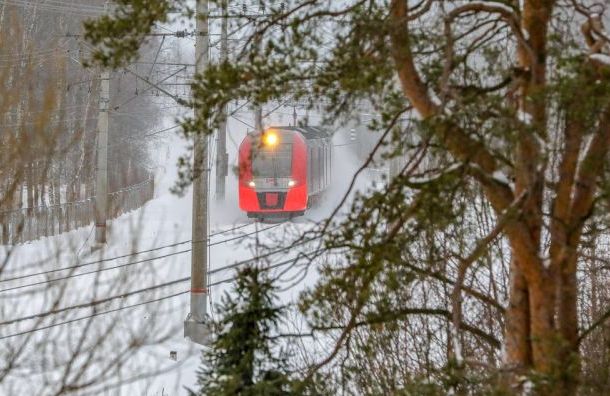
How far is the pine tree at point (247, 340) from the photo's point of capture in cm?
533

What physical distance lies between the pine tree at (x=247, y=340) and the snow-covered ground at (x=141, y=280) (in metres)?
0.24

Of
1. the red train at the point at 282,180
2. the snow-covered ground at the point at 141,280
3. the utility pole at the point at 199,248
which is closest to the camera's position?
the snow-covered ground at the point at 141,280

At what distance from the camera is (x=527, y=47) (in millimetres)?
5301

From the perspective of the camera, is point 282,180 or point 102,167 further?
point 282,180

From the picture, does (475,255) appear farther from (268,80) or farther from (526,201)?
(268,80)

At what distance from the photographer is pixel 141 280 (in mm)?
16438

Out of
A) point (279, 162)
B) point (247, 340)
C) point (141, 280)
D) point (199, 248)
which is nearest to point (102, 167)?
point (141, 280)

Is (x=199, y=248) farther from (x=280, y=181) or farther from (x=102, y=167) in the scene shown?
(x=280, y=181)

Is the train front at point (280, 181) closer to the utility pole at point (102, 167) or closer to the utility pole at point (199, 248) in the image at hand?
the utility pole at point (102, 167)

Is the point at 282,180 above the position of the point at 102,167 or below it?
below

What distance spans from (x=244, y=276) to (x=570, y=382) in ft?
5.73

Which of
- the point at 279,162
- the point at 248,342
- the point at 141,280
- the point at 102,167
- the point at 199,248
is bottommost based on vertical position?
the point at 141,280

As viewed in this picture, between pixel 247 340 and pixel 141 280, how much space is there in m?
11.3

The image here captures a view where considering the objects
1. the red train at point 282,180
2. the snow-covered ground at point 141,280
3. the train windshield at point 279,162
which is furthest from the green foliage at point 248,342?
the train windshield at point 279,162
